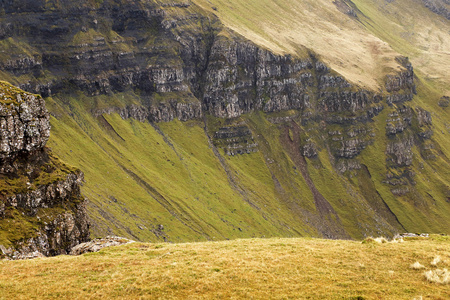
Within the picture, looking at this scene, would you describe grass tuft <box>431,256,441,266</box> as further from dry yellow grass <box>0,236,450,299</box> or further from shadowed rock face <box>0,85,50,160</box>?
shadowed rock face <box>0,85,50,160</box>

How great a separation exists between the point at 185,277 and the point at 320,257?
1842cm

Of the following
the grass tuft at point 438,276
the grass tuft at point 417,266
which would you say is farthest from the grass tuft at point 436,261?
the grass tuft at point 438,276

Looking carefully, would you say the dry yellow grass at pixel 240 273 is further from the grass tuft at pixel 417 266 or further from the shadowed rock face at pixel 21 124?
the shadowed rock face at pixel 21 124

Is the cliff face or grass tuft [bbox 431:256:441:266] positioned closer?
grass tuft [bbox 431:256:441:266]

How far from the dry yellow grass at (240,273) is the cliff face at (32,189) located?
1318 inches

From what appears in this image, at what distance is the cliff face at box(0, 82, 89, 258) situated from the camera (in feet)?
291

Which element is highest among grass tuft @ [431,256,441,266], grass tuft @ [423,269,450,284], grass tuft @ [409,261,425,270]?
grass tuft @ [423,269,450,284]

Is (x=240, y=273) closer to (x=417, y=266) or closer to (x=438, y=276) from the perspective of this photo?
(x=417, y=266)

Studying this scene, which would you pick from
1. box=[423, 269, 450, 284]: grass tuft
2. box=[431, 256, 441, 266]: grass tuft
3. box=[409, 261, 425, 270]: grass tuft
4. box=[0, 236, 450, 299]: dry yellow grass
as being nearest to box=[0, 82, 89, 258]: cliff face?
box=[0, 236, 450, 299]: dry yellow grass

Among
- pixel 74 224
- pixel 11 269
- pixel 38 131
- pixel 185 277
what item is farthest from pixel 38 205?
pixel 185 277

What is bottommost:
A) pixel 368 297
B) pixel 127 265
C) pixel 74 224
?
pixel 74 224

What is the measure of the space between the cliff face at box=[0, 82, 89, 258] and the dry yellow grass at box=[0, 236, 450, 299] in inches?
1318

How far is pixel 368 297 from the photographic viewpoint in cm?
4056

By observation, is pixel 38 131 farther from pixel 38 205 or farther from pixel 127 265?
pixel 127 265
